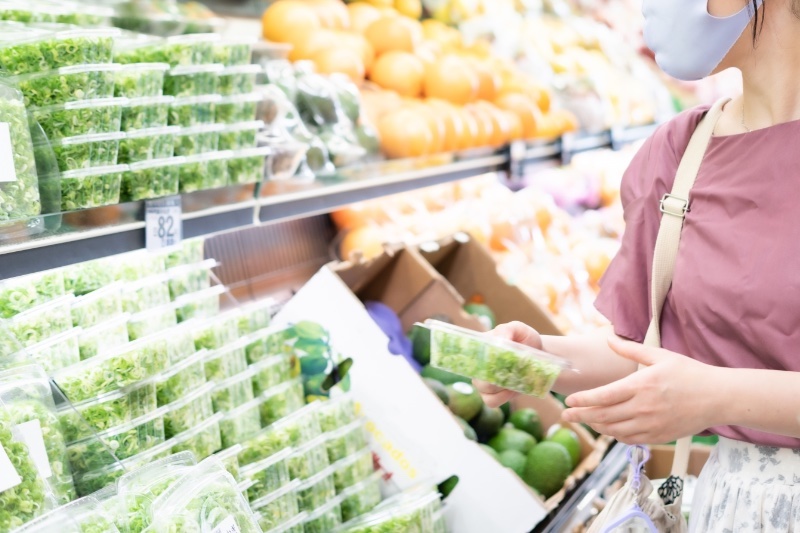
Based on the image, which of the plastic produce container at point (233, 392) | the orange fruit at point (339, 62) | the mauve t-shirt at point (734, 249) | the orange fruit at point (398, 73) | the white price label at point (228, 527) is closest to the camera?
the white price label at point (228, 527)

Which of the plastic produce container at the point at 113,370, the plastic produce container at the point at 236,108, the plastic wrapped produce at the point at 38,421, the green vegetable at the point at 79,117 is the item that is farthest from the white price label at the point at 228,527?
the plastic produce container at the point at 236,108

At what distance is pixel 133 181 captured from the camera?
1.57 metres

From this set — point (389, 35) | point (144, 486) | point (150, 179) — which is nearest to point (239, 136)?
point (150, 179)

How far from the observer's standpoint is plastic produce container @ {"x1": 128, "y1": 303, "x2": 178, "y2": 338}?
5.09 ft

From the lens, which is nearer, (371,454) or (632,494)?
(632,494)

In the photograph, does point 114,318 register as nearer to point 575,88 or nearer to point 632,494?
point 632,494

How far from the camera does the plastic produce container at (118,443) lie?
127cm

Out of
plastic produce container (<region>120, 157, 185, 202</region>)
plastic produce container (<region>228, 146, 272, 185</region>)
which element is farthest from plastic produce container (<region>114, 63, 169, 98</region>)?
plastic produce container (<region>228, 146, 272, 185</region>)

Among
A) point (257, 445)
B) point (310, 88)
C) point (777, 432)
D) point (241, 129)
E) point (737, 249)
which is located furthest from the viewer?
point (310, 88)

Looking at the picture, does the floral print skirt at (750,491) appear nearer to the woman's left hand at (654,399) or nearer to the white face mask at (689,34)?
the woman's left hand at (654,399)

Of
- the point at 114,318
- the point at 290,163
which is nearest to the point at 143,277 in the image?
the point at 114,318

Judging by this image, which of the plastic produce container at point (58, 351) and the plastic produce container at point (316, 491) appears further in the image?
the plastic produce container at point (316, 491)

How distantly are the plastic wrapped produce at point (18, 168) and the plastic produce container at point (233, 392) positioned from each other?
505 mm

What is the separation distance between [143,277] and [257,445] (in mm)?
395
